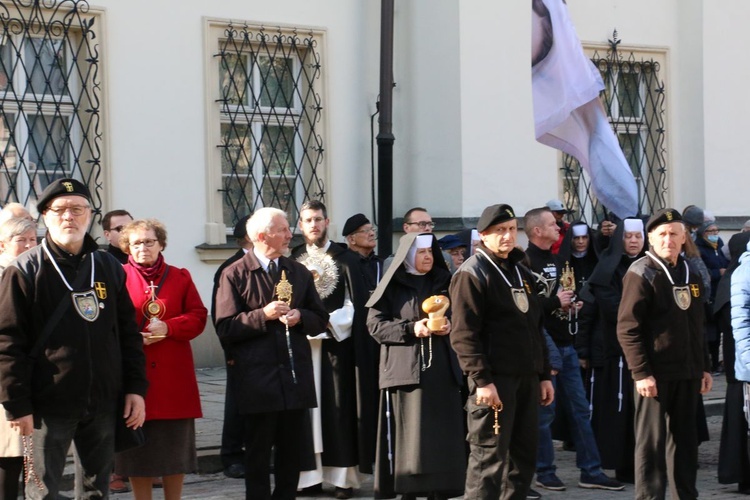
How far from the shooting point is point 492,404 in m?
6.96

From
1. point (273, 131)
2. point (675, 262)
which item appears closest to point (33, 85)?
point (273, 131)

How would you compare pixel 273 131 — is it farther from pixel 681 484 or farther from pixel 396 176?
pixel 681 484

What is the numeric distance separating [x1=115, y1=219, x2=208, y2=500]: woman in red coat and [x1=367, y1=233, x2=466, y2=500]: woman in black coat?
4.00 ft

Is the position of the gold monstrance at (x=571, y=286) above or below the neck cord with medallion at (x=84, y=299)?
below

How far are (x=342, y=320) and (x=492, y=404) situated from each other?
198cm

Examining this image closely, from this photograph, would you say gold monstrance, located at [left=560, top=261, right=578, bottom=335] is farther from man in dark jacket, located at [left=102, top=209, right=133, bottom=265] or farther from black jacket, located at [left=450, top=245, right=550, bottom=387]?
man in dark jacket, located at [left=102, top=209, right=133, bottom=265]

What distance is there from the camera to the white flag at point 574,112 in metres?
10.5

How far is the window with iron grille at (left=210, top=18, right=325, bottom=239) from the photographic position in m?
13.8

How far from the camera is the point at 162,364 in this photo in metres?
7.40

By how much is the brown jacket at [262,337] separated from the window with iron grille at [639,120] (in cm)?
880

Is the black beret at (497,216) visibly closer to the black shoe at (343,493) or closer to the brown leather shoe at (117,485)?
the black shoe at (343,493)

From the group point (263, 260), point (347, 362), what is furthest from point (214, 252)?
point (263, 260)

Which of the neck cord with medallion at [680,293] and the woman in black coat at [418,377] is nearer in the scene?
the neck cord with medallion at [680,293]

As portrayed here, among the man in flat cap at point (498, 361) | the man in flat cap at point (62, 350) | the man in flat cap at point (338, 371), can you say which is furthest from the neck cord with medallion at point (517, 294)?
the man in flat cap at point (62, 350)
